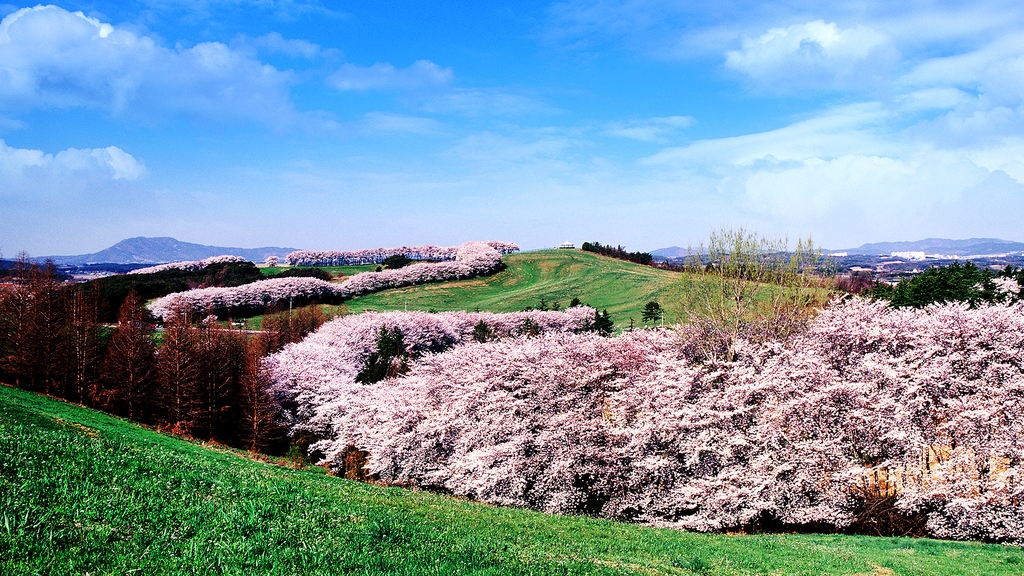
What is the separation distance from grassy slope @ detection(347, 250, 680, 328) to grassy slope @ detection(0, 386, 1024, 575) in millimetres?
79337

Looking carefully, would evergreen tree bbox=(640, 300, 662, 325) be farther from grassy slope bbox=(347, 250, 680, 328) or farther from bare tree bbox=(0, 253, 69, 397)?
bare tree bbox=(0, 253, 69, 397)

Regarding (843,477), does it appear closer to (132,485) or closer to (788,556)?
(788,556)

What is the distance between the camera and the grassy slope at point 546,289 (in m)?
110

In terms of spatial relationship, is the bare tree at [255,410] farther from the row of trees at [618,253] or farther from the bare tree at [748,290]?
the row of trees at [618,253]

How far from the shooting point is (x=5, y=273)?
46000 millimetres

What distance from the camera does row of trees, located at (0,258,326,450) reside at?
4231 cm

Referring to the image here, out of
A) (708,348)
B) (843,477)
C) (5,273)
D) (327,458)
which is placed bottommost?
(327,458)

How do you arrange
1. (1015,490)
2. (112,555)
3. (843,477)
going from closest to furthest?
1. (112,555)
2. (1015,490)
3. (843,477)

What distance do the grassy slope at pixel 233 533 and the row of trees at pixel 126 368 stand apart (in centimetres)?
3574

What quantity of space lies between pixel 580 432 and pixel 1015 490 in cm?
1784

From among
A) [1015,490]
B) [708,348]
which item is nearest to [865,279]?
[708,348]

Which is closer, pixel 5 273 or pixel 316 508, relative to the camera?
pixel 316 508

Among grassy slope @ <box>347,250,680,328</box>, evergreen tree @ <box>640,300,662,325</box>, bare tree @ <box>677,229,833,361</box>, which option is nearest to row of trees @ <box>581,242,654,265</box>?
grassy slope @ <box>347,250,680,328</box>

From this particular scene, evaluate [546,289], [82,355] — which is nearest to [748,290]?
[82,355]
